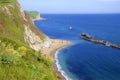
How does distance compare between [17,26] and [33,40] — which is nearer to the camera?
[17,26]

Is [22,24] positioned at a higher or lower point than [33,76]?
lower

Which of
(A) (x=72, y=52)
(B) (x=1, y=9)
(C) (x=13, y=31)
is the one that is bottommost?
(A) (x=72, y=52)

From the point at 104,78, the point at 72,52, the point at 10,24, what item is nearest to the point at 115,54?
the point at 72,52

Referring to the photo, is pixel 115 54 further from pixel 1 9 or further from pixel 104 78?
pixel 1 9

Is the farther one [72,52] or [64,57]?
[72,52]

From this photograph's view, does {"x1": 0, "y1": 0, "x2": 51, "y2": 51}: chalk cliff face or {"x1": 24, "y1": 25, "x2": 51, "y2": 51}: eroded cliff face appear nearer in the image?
{"x1": 0, "y1": 0, "x2": 51, "y2": 51}: chalk cliff face

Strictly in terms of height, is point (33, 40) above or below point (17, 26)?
below

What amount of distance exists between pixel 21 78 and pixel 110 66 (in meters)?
74.0

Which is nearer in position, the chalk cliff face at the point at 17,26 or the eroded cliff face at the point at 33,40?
the chalk cliff face at the point at 17,26

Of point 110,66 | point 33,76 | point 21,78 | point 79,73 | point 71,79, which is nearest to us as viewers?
point 21,78

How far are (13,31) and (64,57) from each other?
80.5 ft

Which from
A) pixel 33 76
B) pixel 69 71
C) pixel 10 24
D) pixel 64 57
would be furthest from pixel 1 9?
pixel 33 76

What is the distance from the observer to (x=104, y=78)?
69.6 m

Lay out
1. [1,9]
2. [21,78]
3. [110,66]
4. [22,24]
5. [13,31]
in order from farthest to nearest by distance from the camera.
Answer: [22,24], [1,9], [13,31], [110,66], [21,78]
